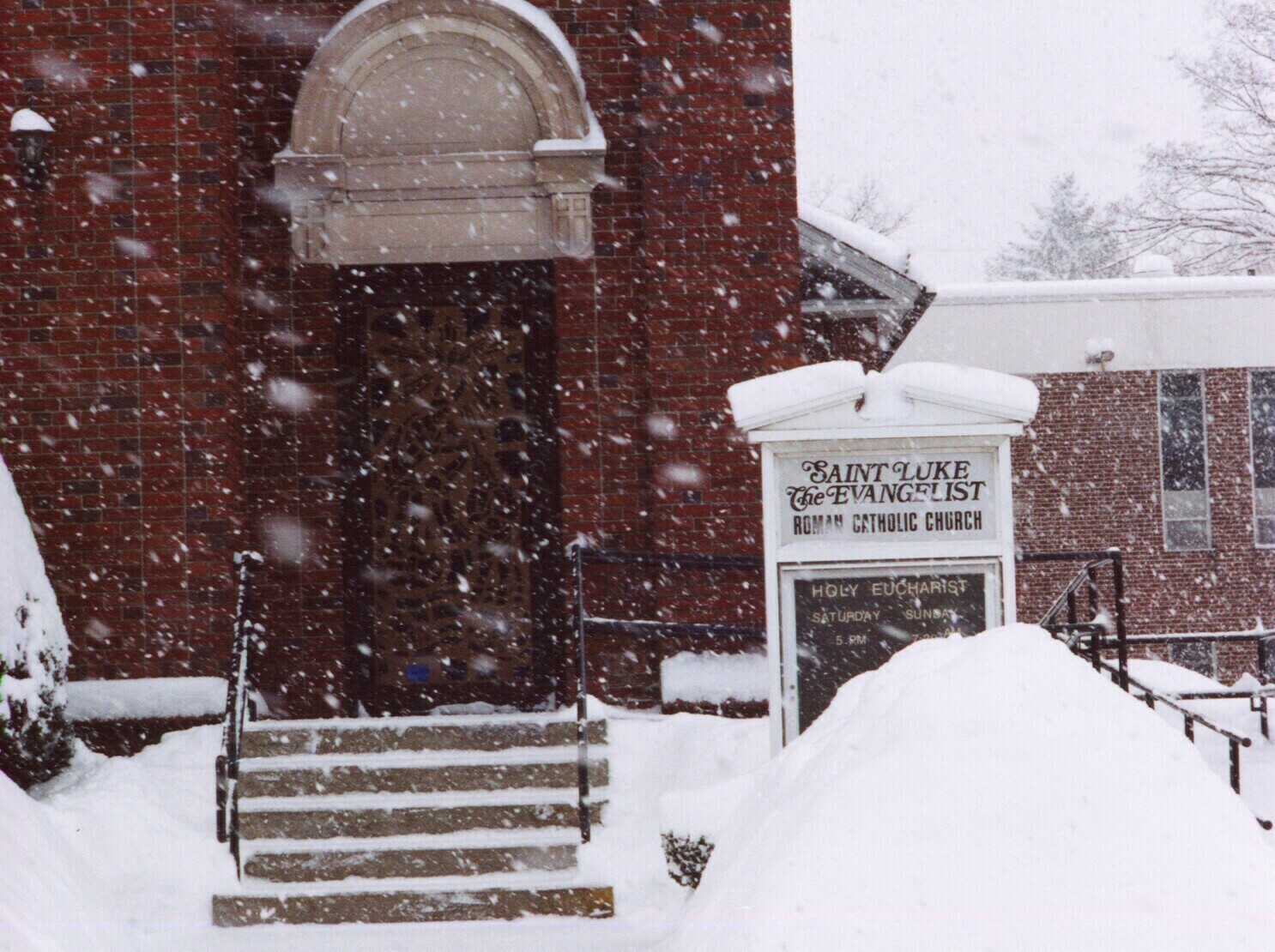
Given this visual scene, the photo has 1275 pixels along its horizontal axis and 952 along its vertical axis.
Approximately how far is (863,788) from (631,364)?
5249 millimetres

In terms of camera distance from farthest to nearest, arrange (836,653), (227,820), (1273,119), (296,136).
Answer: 1. (1273,119)
2. (296,136)
3. (227,820)
4. (836,653)

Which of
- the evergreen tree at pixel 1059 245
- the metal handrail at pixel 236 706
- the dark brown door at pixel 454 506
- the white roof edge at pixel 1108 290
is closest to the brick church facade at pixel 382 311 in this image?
the dark brown door at pixel 454 506

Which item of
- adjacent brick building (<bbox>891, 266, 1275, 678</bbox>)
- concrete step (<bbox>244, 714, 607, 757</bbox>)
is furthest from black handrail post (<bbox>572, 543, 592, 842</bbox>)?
adjacent brick building (<bbox>891, 266, 1275, 678</bbox>)

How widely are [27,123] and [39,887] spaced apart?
13.6 ft

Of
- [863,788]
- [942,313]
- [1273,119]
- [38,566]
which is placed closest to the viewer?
[863,788]

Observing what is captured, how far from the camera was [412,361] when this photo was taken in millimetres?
7918

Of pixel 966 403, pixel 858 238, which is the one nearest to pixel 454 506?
pixel 858 238

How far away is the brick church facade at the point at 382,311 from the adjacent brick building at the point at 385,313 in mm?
17

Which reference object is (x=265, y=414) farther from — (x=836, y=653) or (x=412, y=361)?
(x=836, y=653)

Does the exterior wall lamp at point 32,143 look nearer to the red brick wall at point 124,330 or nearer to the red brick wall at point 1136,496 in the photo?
the red brick wall at point 124,330

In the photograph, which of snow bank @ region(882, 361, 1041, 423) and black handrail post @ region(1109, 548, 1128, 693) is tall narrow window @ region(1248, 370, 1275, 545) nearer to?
black handrail post @ region(1109, 548, 1128, 693)

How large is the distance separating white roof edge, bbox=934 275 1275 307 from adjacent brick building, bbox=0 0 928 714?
12599 millimetres

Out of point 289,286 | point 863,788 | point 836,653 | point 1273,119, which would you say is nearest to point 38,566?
point 289,286

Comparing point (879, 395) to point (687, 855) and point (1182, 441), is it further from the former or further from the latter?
point (1182, 441)
